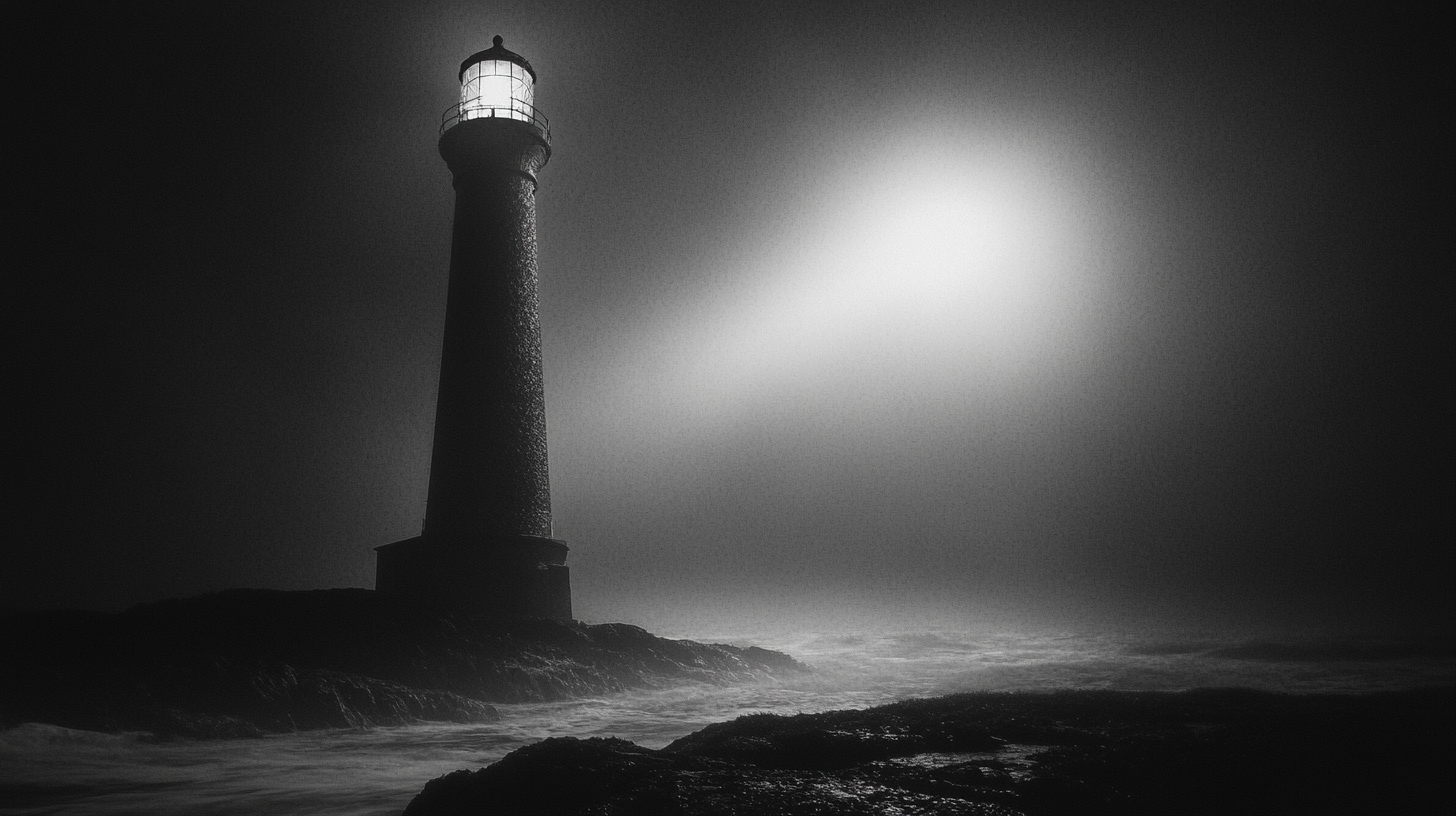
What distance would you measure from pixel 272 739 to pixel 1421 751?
1613cm

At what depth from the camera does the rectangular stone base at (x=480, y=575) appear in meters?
20.3

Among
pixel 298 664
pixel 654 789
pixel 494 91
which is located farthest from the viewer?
pixel 494 91

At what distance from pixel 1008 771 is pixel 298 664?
16830mm

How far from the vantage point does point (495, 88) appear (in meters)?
24.7

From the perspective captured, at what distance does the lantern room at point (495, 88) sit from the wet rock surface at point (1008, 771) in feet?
73.4

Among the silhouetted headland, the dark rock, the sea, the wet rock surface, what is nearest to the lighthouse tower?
the silhouetted headland

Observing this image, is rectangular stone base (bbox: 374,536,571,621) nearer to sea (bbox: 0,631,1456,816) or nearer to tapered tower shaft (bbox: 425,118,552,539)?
tapered tower shaft (bbox: 425,118,552,539)

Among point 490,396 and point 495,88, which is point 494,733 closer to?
point 490,396

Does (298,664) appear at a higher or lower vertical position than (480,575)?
lower

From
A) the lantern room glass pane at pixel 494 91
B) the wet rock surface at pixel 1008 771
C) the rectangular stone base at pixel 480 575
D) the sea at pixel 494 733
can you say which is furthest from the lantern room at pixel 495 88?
the wet rock surface at pixel 1008 771

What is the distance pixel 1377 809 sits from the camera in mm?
5086

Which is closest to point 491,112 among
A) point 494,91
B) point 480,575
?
point 494,91

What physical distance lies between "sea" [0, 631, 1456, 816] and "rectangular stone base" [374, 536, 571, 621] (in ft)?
10.8

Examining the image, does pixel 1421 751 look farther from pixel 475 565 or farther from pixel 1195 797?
pixel 475 565
